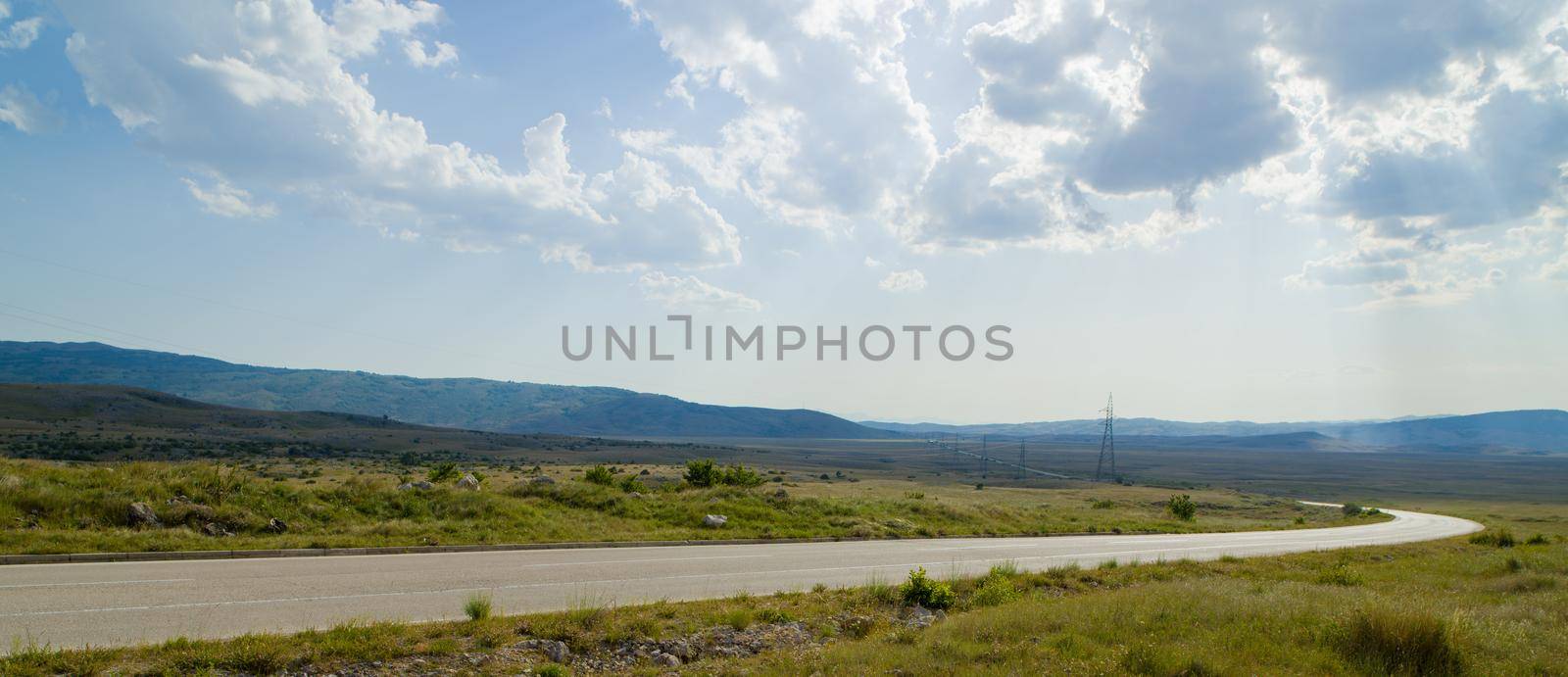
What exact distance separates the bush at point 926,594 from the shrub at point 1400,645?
582 cm

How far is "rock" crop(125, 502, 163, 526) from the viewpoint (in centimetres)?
1681

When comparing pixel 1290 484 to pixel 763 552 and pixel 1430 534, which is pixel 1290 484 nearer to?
pixel 1430 534

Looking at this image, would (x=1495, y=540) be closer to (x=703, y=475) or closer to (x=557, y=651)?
(x=703, y=475)

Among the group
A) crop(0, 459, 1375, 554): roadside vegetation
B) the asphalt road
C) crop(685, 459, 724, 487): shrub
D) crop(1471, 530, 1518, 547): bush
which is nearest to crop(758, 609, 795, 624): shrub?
the asphalt road

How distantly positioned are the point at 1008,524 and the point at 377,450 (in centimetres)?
8083

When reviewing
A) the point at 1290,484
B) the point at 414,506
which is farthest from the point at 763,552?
the point at 1290,484

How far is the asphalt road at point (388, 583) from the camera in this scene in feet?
33.4

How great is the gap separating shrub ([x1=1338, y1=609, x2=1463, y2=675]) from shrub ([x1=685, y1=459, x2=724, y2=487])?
1057 inches

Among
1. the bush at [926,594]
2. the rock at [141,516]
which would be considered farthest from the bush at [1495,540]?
the rock at [141,516]

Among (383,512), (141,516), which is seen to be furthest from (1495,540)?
(141,516)

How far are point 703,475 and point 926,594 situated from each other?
22.0 m

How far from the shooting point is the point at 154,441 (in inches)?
2832

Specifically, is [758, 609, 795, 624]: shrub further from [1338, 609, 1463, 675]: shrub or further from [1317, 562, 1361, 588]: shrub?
[1317, 562, 1361, 588]: shrub

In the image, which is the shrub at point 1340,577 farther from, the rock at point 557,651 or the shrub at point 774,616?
the rock at point 557,651
